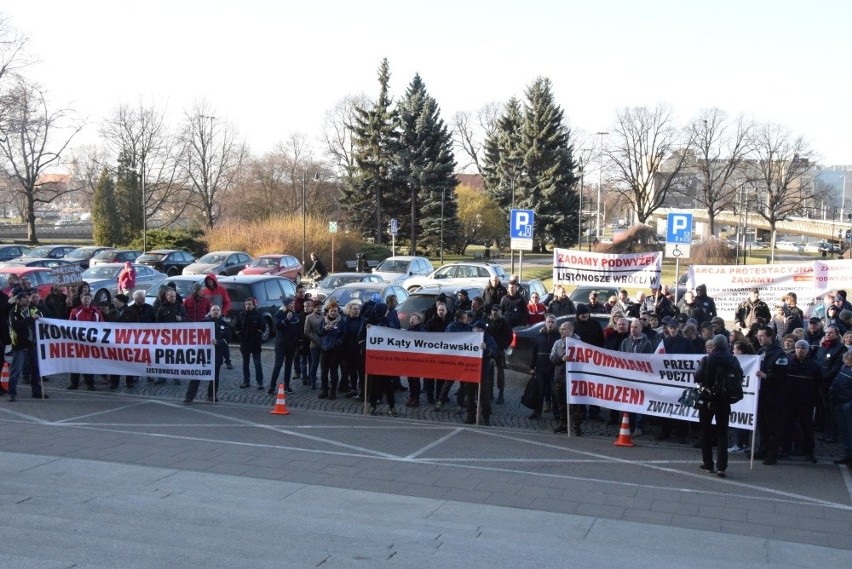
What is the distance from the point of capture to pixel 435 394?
14602mm

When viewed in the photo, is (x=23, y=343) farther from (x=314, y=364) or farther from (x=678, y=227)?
(x=678, y=227)

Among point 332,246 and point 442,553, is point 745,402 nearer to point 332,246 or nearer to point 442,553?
point 442,553

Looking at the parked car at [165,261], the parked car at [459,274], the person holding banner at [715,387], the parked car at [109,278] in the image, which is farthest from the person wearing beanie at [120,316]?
the parked car at [165,261]

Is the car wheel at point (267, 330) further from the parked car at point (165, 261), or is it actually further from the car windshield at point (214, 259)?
the parked car at point (165, 261)

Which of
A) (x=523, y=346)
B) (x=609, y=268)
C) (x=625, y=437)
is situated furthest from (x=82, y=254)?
(x=625, y=437)

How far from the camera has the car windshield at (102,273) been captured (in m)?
29.5

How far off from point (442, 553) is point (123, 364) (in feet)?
29.6

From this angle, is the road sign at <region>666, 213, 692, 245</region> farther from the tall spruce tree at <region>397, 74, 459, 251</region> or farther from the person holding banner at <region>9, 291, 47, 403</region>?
the tall spruce tree at <region>397, 74, 459, 251</region>

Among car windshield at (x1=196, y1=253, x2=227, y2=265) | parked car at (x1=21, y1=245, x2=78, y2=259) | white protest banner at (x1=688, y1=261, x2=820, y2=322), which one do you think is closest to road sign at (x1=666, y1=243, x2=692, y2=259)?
white protest banner at (x1=688, y1=261, x2=820, y2=322)

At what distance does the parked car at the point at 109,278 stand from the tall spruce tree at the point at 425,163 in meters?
31.2

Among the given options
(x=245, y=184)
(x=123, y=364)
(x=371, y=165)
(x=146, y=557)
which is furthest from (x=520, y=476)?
(x=245, y=184)

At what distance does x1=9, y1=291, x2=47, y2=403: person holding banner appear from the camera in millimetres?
13758

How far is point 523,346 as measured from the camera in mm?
16141

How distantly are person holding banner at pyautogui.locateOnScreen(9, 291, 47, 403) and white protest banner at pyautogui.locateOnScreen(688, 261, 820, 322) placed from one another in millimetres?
14516
